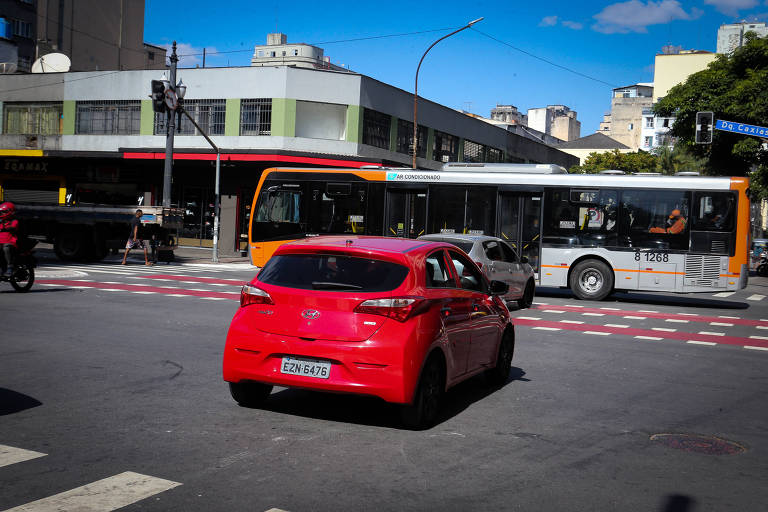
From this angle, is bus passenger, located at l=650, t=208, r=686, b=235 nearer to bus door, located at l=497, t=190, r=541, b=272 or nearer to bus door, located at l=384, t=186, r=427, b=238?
bus door, located at l=497, t=190, r=541, b=272

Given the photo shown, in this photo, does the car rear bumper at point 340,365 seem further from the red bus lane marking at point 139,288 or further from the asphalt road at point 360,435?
the red bus lane marking at point 139,288

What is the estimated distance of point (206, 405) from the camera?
7.20 m

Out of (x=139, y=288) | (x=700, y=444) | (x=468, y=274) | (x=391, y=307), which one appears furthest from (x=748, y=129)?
(x=391, y=307)

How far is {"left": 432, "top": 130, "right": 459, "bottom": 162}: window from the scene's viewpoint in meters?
48.4

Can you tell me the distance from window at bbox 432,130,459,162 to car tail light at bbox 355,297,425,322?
1653 inches

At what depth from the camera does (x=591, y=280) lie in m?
Answer: 21.2

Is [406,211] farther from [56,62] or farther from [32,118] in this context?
[56,62]

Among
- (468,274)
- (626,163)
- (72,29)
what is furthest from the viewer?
(626,163)

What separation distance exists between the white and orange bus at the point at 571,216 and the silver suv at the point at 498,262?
3404 mm

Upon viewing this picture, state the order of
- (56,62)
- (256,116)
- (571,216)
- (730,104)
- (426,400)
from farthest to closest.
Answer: (56,62) < (256,116) < (730,104) < (571,216) < (426,400)

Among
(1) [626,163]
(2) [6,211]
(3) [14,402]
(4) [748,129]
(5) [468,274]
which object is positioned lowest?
(3) [14,402]

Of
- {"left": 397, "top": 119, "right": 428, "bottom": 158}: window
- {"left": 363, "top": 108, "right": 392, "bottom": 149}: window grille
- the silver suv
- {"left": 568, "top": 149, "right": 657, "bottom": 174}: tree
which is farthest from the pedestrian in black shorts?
{"left": 568, "top": 149, "right": 657, "bottom": 174}: tree

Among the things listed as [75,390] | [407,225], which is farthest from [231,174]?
[75,390]

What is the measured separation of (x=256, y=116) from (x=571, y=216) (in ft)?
72.9
